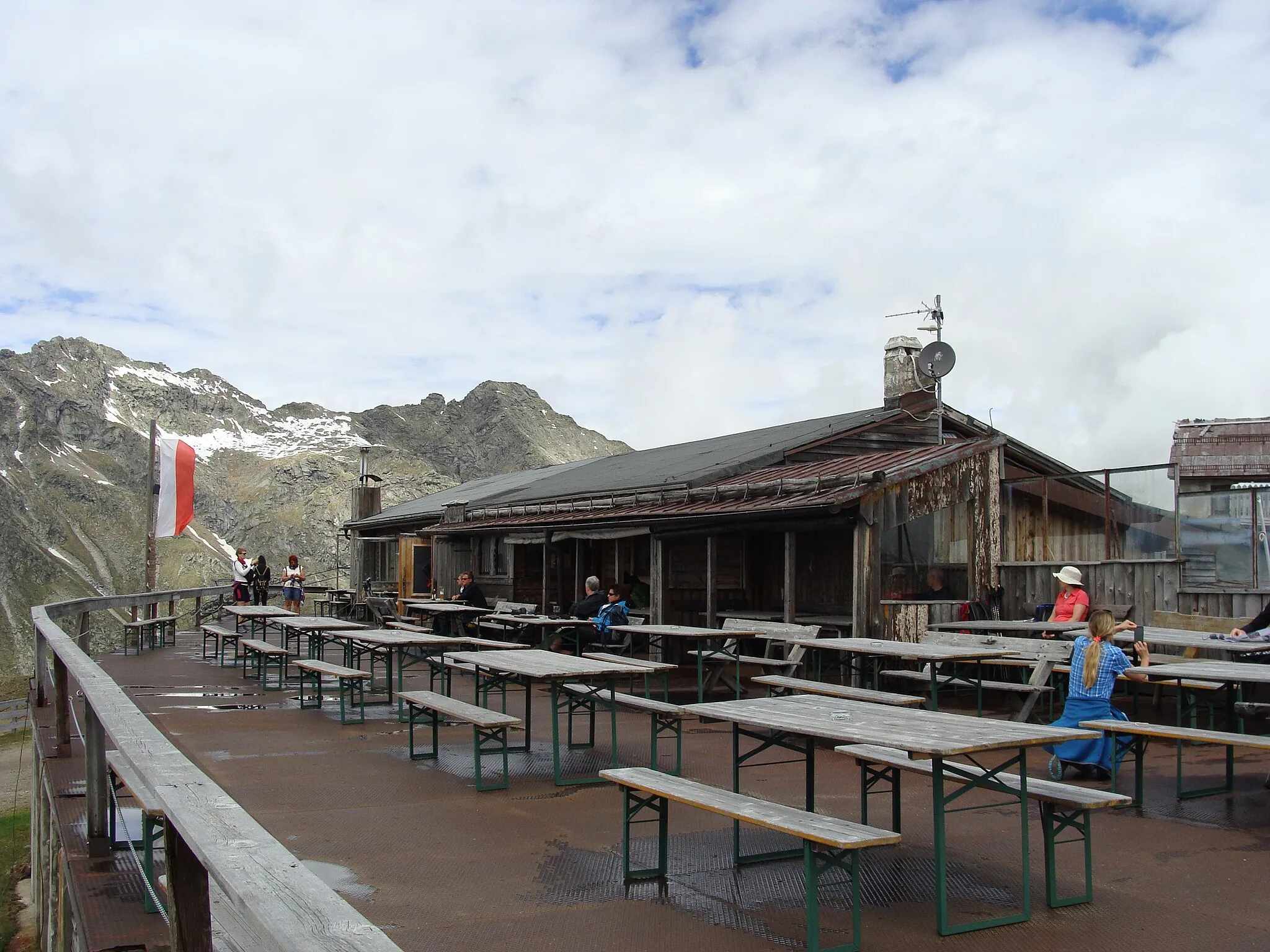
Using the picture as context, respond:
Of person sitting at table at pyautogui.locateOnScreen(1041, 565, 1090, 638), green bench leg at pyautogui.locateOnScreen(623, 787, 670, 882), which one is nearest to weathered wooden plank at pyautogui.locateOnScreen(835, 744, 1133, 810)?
green bench leg at pyautogui.locateOnScreen(623, 787, 670, 882)

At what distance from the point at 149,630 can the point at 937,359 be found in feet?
45.3

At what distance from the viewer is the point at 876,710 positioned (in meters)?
5.68

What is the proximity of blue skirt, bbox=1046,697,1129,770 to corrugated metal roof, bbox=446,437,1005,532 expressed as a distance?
13.1 feet

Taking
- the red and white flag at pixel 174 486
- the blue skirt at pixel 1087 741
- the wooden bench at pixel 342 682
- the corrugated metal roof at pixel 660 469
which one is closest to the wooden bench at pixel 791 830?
the blue skirt at pixel 1087 741

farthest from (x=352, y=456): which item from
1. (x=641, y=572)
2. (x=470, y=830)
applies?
(x=470, y=830)

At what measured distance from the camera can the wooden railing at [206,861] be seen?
81.0 inches

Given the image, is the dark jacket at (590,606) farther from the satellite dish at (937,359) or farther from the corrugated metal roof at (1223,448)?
the corrugated metal roof at (1223,448)

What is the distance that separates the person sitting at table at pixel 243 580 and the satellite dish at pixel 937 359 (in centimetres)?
1396

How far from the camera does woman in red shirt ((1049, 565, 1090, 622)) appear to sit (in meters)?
10.4

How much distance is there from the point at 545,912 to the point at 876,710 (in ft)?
6.54

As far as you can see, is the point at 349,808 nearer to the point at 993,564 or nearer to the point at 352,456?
the point at 993,564

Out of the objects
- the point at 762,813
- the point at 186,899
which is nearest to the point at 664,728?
the point at 762,813

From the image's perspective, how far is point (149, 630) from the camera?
1902 centimetres

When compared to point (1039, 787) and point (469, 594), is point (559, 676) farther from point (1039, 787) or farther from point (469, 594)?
point (469, 594)
